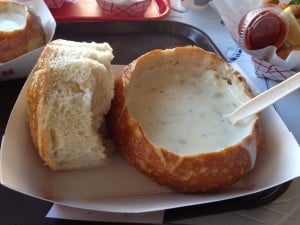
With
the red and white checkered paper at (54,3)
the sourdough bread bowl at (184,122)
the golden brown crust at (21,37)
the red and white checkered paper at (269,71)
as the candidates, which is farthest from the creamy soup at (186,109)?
the red and white checkered paper at (54,3)

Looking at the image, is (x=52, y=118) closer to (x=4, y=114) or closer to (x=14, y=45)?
(x=4, y=114)

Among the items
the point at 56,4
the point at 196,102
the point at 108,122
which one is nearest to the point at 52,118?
the point at 108,122

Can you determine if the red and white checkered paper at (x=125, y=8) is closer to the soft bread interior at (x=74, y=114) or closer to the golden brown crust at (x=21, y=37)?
the golden brown crust at (x=21, y=37)

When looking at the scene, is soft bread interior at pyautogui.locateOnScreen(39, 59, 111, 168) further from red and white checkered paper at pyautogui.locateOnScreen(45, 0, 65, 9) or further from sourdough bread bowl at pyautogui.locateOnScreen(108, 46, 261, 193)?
red and white checkered paper at pyautogui.locateOnScreen(45, 0, 65, 9)

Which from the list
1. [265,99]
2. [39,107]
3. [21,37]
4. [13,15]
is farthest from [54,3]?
[265,99]

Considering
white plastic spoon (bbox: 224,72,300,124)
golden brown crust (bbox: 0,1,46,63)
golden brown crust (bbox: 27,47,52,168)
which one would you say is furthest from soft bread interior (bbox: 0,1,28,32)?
white plastic spoon (bbox: 224,72,300,124)

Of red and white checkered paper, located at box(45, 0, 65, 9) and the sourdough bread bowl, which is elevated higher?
the sourdough bread bowl

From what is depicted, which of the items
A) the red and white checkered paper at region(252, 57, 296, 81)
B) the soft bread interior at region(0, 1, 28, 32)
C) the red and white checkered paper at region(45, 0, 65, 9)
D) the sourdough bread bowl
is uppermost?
the soft bread interior at region(0, 1, 28, 32)

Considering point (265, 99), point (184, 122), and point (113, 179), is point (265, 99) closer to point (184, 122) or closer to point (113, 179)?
point (184, 122)
